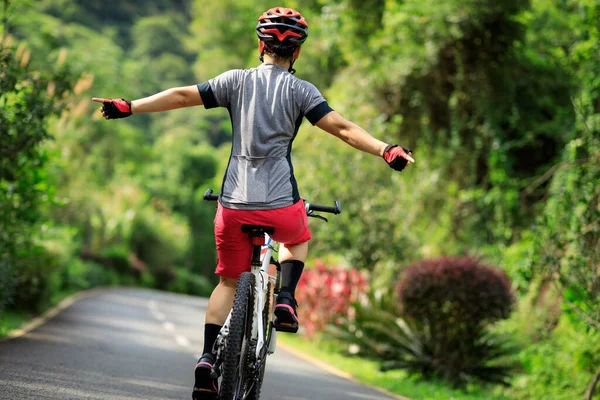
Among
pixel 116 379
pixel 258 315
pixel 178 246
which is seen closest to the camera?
pixel 258 315

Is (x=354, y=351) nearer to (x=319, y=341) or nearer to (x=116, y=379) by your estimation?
(x=319, y=341)

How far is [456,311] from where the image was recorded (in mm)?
11625

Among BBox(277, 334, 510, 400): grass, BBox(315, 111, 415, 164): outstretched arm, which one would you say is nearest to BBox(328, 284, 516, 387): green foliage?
BBox(277, 334, 510, 400): grass

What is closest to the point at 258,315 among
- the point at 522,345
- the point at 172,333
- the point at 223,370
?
the point at 223,370

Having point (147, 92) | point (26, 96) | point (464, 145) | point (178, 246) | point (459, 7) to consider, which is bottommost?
point (26, 96)

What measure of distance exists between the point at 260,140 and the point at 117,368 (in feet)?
12.9

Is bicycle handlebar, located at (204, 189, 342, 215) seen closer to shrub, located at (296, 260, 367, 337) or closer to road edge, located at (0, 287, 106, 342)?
road edge, located at (0, 287, 106, 342)

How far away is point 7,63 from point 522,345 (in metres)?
7.70

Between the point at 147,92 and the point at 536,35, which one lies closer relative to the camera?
the point at 536,35

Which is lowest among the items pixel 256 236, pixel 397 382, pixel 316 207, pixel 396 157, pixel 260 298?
pixel 260 298

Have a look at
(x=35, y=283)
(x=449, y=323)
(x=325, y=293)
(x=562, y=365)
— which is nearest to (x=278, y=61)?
(x=449, y=323)

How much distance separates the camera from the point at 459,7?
1706cm

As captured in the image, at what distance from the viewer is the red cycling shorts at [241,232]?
5320mm

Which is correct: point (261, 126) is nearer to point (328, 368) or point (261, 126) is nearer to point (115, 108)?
point (115, 108)
